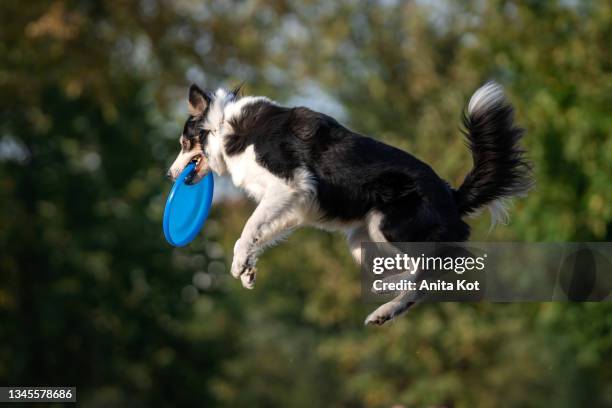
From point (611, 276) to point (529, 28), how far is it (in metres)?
8.43

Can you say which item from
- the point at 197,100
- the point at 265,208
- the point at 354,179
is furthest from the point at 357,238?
the point at 197,100

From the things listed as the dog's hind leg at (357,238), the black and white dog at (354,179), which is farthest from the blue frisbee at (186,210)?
the dog's hind leg at (357,238)

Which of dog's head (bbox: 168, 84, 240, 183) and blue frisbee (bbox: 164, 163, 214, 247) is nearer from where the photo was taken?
dog's head (bbox: 168, 84, 240, 183)

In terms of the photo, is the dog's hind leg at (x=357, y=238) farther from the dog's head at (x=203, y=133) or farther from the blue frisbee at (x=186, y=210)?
the blue frisbee at (x=186, y=210)

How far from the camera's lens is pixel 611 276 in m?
9.92

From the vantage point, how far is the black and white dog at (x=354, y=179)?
6.23 m

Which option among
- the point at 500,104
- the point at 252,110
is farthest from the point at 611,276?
the point at 252,110

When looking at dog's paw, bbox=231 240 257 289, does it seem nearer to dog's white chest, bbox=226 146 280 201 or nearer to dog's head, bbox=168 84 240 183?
dog's white chest, bbox=226 146 280 201

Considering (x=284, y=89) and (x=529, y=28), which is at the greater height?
(x=284, y=89)

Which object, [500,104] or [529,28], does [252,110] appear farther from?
[529,28]

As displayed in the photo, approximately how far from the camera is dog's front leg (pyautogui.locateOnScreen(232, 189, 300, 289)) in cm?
634

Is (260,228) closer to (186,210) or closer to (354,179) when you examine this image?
(354,179)

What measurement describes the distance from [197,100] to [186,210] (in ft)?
3.36

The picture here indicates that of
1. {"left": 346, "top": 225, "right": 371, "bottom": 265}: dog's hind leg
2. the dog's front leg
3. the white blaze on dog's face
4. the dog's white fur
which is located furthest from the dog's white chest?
{"left": 346, "top": 225, "right": 371, "bottom": 265}: dog's hind leg
